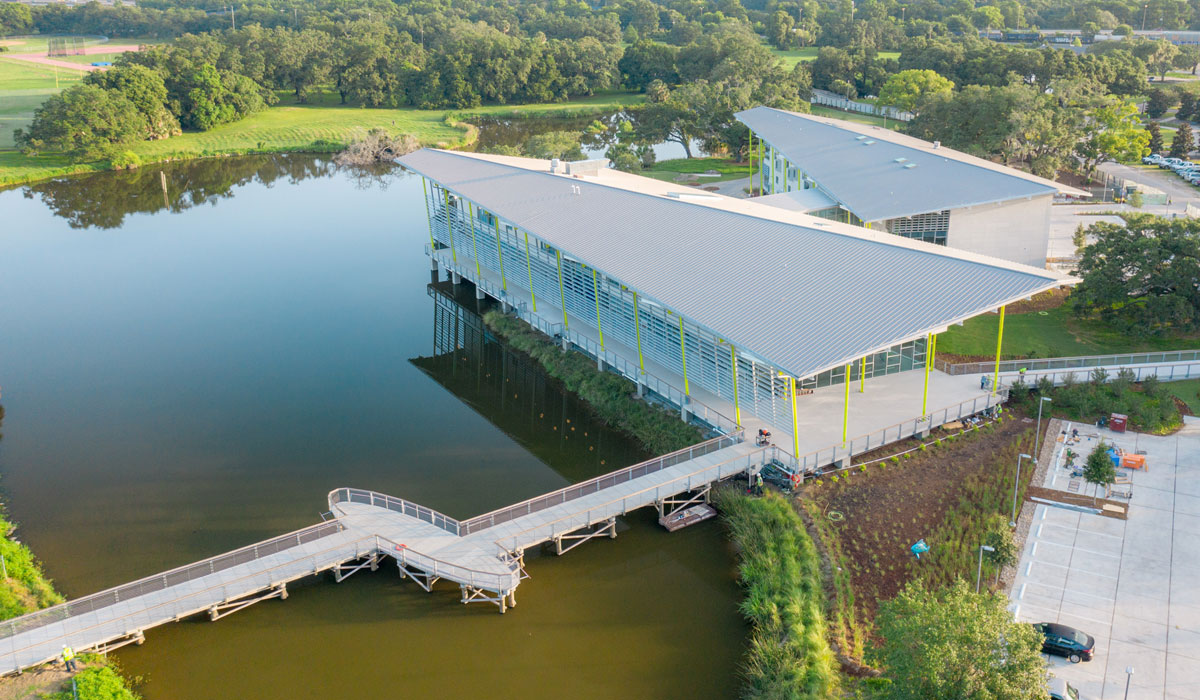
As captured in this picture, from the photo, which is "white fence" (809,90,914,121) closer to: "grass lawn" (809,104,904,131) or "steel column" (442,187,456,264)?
"grass lawn" (809,104,904,131)

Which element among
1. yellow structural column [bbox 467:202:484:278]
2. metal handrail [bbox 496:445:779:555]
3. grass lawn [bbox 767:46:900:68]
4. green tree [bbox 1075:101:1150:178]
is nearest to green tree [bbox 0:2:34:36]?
grass lawn [bbox 767:46:900:68]

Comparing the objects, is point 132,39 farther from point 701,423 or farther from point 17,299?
point 701,423

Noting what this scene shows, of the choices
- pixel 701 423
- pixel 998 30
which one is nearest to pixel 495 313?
pixel 701 423

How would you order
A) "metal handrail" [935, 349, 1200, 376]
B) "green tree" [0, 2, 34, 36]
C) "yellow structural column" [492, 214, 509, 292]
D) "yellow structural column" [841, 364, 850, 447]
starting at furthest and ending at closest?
"green tree" [0, 2, 34, 36] → "yellow structural column" [492, 214, 509, 292] → "metal handrail" [935, 349, 1200, 376] → "yellow structural column" [841, 364, 850, 447]

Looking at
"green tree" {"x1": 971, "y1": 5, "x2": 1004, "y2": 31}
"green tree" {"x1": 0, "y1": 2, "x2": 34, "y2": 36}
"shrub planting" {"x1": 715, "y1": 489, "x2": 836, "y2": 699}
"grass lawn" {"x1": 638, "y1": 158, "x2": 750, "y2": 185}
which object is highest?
"green tree" {"x1": 0, "y1": 2, "x2": 34, "y2": 36}

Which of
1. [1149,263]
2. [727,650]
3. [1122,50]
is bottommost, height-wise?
[727,650]

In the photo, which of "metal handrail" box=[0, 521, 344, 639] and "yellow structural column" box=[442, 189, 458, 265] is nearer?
"metal handrail" box=[0, 521, 344, 639]

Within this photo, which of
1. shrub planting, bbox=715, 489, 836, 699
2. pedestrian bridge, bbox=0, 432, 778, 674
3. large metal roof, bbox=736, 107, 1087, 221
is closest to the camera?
shrub planting, bbox=715, 489, 836, 699
